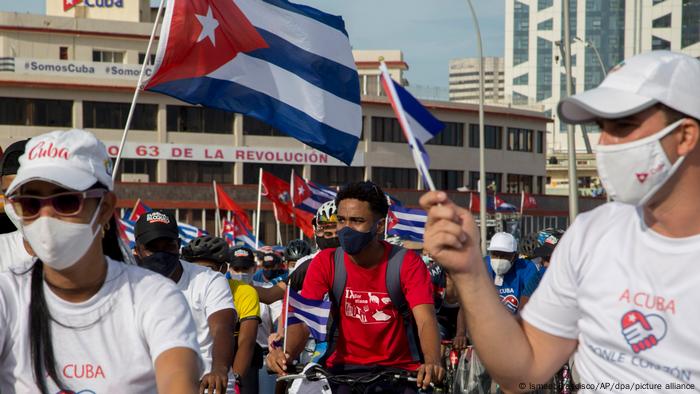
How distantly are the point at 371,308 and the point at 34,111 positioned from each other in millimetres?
59101

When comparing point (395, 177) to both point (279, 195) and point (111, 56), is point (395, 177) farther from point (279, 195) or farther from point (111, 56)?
point (279, 195)

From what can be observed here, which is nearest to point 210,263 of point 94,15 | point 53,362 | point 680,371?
point 53,362

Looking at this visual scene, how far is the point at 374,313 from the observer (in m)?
6.52

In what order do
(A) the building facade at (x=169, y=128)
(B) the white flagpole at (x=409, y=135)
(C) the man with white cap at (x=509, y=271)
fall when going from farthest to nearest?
(A) the building facade at (x=169, y=128) → (C) the man with white cap at (x=509, y=271) → (B) the white flagpole at (x=409, y=135)

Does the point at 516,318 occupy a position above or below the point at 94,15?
below

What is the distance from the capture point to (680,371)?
330 cm

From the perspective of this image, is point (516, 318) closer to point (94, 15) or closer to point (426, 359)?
point (426, 359)

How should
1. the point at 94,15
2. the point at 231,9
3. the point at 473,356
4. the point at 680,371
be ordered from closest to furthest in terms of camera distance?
the point at 680,371 → the point at 231,9 → the point at 473,356 → the point at 94,15

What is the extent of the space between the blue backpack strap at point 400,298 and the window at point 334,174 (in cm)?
6023

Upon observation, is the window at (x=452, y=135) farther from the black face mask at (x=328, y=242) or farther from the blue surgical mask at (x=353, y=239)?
the blue surgical mask at (x=353, y=239)

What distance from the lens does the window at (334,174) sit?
67.9 metres

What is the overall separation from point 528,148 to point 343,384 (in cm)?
7244

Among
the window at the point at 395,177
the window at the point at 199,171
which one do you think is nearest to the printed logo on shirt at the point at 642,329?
the window at the point at 199,171

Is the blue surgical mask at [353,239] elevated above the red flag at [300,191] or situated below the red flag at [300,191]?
above
